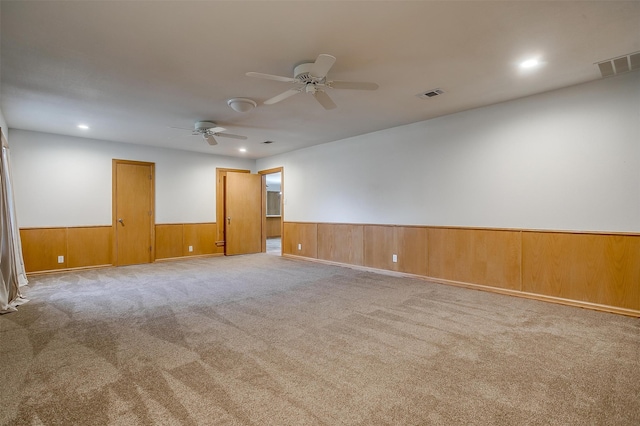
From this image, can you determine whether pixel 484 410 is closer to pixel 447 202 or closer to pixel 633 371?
pixel 633 371

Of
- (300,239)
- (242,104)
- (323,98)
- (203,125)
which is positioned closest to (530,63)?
(323,98)

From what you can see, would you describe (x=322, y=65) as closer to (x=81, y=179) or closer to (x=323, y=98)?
(x=323, y=98)

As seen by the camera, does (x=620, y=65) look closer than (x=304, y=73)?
No

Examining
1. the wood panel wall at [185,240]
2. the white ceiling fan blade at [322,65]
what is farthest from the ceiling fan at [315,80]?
the wood panel wall at [185,240]

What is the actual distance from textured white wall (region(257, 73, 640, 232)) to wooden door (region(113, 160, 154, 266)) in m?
4.20

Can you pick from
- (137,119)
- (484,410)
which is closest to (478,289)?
(484,410)

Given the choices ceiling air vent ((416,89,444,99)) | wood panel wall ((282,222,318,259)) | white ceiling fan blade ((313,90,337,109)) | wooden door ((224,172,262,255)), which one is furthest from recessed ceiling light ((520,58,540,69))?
wooden door ((224,172,262,255))

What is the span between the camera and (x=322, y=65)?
2504 mm

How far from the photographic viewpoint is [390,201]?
17.2ft

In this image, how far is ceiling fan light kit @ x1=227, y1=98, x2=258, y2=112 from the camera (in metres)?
3.75

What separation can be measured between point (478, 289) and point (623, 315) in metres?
1.39

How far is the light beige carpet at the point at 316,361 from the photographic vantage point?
5.42 ft

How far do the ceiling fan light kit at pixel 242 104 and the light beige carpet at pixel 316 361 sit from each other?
7.95ft

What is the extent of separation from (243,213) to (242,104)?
13.9 ft
